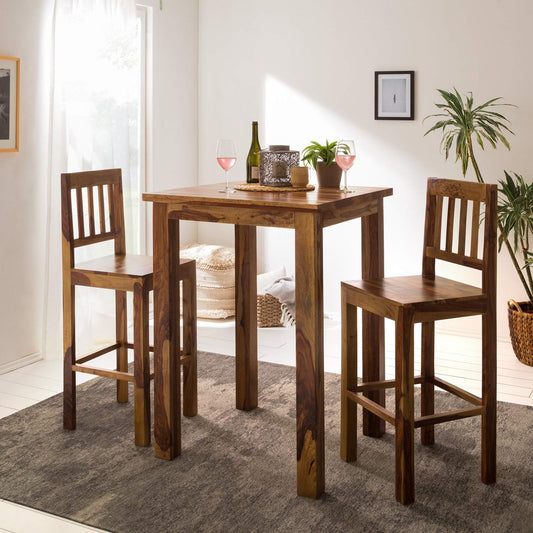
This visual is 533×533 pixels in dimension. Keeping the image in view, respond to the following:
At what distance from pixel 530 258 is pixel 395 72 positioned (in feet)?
4.79

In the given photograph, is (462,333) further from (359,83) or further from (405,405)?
(405,405)

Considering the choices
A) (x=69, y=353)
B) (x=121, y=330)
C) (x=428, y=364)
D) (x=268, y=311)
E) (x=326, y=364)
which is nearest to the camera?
(x=428, y=364)

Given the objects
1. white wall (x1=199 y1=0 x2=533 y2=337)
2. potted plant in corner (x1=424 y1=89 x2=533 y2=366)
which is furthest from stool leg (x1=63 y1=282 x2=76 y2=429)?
white wall (x1=199 y1=0 x2=533 y2=337)

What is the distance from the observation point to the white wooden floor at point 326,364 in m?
3.79

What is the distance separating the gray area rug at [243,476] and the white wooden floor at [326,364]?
0.22m

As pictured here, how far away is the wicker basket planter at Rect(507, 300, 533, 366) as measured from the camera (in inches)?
168

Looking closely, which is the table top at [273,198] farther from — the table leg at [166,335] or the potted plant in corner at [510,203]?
the potted plant in corner at [510,203]

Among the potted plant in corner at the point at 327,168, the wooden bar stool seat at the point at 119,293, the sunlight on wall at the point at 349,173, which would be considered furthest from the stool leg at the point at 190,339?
the sunlight on wall at the point at 349,173

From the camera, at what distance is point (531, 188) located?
4.27 meters

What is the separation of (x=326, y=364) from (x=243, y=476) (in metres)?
1.51

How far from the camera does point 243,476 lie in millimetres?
2865

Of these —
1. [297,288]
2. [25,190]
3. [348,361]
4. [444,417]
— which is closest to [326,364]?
[348,361]

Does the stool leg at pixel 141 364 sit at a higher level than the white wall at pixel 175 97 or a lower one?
lower

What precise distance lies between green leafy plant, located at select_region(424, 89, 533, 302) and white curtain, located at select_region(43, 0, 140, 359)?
187 centimetres
